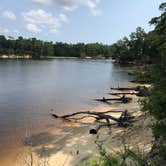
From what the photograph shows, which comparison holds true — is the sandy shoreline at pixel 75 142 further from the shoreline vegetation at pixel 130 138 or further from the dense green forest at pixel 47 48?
the dense green forest at pixel 47 48

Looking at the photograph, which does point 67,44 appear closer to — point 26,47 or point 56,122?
point 26,47

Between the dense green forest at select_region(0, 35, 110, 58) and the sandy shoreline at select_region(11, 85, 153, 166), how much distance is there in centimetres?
12106

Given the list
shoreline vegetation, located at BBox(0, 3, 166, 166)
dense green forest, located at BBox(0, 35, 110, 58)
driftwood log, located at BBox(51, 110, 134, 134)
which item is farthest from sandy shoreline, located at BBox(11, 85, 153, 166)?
dense green forest, located at BBox(0, 35, 110, 58)

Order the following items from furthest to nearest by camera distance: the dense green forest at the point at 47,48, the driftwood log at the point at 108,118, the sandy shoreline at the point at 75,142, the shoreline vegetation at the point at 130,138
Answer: the dense green forest at the point at 47,48 → the driftwood log at the point at 108,118 → the sandy shoreline at the point at 75,142 → the shoreline vegetation at the point at 130,138

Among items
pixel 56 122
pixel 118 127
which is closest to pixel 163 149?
pixel 118 127

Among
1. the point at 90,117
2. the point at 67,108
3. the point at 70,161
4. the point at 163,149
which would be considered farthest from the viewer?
the point at 67,108

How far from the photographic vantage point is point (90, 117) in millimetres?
18859

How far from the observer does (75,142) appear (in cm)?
1377

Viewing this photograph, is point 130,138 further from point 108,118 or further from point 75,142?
point 108,118

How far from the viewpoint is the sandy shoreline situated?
1155cm

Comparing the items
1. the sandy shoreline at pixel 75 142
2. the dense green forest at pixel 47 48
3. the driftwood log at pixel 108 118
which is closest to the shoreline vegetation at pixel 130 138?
the sandy shoreline at pixel 75 142

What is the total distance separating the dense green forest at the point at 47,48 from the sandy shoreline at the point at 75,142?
397 ft

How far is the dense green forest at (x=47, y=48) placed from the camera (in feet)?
438

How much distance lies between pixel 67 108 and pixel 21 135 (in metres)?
7.94
